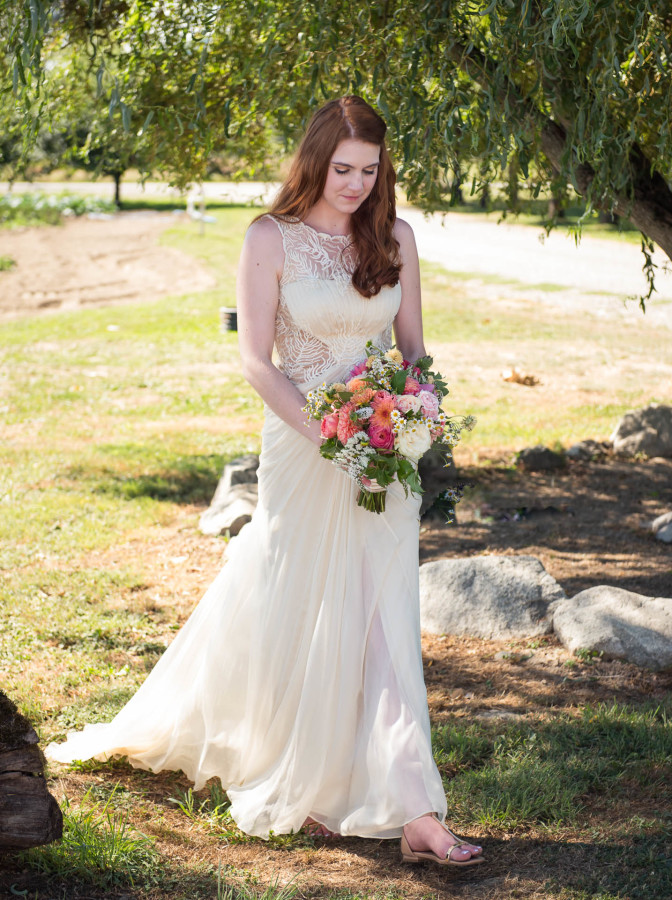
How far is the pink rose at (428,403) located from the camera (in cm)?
330

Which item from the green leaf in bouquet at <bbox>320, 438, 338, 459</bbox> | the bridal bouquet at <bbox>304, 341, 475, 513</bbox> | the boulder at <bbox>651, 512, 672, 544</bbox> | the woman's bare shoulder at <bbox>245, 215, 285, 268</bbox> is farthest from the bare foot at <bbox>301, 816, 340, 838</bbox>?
the boulder at <bbox>651, 512, 672, 544</bbox>

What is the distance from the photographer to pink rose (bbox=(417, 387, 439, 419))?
3305mm

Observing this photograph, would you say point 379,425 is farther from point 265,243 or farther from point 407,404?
point 265,243

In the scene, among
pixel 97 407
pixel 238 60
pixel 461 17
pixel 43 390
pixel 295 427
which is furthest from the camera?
pixel 43 390

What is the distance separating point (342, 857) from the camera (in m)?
3.34

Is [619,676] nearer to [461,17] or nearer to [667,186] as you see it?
[667,186]

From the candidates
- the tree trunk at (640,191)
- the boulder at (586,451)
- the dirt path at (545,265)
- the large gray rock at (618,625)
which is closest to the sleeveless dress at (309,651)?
the large gray rock at (618,625)

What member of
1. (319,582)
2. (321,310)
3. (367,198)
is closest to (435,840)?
(319,582)

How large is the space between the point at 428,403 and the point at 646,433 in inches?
244

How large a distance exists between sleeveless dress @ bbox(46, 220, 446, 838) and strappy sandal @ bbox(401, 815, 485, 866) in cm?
7

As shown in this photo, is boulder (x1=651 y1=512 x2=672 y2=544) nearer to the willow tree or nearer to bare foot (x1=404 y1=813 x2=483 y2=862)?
the willow tree

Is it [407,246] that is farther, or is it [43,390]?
[43,390]

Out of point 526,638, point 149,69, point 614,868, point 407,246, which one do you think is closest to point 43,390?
point 149,69

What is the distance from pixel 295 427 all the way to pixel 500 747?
1.62m
